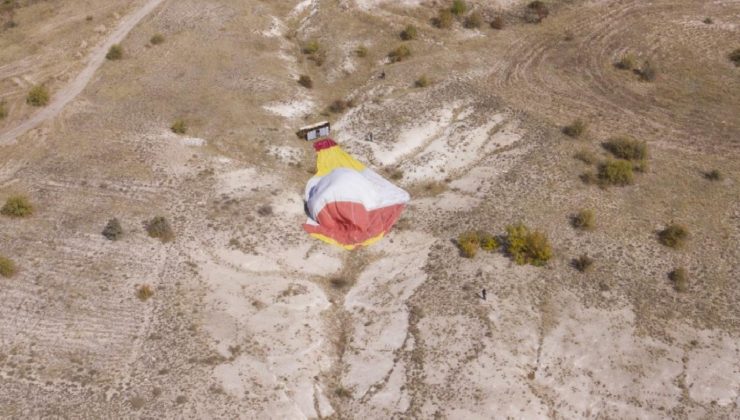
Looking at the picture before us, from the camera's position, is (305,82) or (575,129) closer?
(575,129)

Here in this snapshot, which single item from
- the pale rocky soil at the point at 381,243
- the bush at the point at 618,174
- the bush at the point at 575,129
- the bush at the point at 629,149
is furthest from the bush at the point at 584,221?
the bush at the point at 575,129

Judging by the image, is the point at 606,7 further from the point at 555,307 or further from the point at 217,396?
the point at 217,396

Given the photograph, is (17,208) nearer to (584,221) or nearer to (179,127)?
(179,127)

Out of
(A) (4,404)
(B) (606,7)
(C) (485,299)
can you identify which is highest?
(B) (606,7)

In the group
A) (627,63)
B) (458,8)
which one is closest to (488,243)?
(627,63)

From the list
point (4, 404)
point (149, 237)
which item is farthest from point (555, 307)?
point (4, 404)

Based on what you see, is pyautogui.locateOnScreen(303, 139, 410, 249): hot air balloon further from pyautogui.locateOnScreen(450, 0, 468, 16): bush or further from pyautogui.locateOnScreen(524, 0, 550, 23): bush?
pyautogui.locateOnScreen(524, 0, 550, 23): bush
